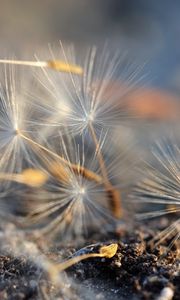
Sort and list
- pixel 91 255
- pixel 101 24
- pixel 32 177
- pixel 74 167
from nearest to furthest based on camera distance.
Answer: pixel 91 255, pixel 74 167, pixel 32 177, pixel 101 24

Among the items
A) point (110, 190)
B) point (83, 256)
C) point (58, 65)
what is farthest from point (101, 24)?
A: point (83, 256)

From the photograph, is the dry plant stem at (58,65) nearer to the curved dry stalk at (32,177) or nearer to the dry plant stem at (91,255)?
the curved dry stalk at (32,177)

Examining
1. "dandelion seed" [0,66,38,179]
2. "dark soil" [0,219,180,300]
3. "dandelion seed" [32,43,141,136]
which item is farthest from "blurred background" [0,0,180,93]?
"dark soil" [0,219,180,300]

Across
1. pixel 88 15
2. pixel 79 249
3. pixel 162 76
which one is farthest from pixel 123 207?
pixel 88 15

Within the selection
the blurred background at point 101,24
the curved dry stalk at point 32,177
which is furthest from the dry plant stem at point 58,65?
the blurred background at point 101,24

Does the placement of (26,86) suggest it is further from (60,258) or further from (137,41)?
(137,41)

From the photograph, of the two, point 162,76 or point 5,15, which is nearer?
point 162,76

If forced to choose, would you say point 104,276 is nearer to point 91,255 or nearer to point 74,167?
point 91,255
